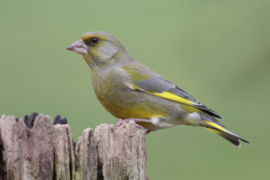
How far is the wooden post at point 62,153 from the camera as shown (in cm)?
146

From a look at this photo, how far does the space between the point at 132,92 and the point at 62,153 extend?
40.1 inches

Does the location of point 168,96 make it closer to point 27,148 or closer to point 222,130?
point 222,130

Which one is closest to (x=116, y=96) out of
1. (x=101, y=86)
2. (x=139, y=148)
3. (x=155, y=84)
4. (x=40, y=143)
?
(x=101, y=86)

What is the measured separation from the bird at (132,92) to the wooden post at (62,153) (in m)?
0.58

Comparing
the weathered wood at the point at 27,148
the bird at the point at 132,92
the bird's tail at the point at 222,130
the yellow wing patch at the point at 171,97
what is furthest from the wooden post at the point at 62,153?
the bird's tail at the point at 222,130

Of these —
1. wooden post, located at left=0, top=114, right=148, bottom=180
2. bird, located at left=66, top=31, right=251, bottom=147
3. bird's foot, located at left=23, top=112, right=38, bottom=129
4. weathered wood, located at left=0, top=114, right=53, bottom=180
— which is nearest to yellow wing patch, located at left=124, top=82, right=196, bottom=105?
bird, located at left=66, top=31, right=251, bottom=147

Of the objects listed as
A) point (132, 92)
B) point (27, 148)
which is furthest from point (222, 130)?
point (27, 148)

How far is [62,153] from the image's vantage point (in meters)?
1.55

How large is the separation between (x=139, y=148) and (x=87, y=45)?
110 cm

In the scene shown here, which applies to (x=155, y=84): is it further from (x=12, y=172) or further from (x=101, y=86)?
(x=12, y=172)

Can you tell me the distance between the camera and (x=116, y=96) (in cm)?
241

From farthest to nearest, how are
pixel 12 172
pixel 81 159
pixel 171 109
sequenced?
pixel 171 109, pixel 81 159, pixel 12 172

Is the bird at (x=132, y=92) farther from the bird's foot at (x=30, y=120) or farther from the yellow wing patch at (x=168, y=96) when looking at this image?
the bird's foot at (x=30, y=120)

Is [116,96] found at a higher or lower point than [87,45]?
lower
